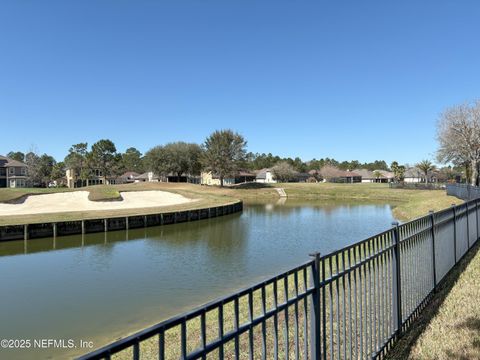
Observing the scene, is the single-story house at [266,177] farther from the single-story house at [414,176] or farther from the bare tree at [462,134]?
the bare tree at [462,134]

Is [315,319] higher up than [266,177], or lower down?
lower down

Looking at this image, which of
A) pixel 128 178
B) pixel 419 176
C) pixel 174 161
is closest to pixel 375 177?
pixel 419 176

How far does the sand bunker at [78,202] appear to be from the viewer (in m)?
35.5

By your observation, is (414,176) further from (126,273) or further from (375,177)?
(126,273)

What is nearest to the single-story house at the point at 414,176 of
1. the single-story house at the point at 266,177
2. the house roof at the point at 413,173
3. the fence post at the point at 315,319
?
the house roof at the point at 413,173

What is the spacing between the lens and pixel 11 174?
7456 centimetres

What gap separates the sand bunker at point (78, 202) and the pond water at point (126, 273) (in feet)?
40.0

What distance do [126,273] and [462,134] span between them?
42.3m

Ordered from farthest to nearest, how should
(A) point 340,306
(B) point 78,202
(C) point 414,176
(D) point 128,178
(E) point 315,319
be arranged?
(D) point 128,178, (C) point 414,176, (B) point 78,202, (A) point 340,306, (E) point 315,319

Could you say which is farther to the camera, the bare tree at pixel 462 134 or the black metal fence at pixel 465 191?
the bare tree at pixel 462 134

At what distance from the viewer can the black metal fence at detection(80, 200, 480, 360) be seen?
279cm

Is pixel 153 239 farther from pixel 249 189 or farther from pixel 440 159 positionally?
pixel 249 189

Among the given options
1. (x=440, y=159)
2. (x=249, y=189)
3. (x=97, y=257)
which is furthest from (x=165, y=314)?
(x=249, y=189)

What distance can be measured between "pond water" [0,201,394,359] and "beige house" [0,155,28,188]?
193ft
